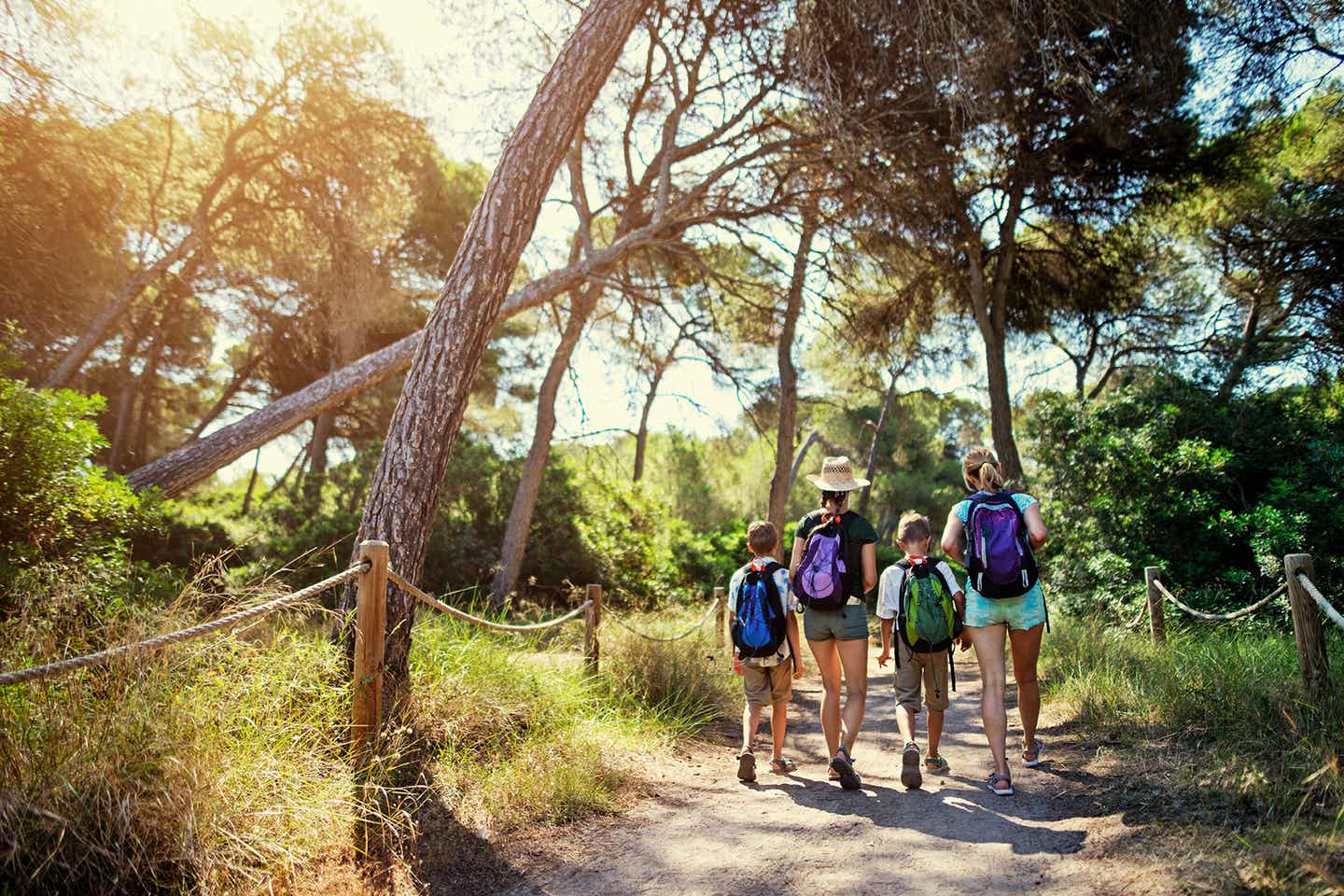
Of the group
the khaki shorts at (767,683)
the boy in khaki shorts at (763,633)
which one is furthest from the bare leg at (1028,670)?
the khaki shorts at (767,683)

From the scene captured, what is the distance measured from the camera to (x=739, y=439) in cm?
1196

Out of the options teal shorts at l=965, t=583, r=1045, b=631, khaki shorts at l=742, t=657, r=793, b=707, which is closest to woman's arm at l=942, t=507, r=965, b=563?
teal shorts at l=965, t=583, r=1045, b=631

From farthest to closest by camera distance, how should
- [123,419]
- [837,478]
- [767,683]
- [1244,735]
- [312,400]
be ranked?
1. [123,419]
2. [312,400]
3. [767,683]
4. [837,478]
5. [1244,735]

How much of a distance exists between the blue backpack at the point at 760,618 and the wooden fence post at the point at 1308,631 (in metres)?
2.51

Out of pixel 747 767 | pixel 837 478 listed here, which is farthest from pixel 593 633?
pixel 837 478

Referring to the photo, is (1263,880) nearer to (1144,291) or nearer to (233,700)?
(233,700)

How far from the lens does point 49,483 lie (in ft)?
16.6

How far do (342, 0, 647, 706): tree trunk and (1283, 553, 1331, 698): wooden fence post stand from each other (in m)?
4.52

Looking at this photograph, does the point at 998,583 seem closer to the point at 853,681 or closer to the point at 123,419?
the point at 853,681

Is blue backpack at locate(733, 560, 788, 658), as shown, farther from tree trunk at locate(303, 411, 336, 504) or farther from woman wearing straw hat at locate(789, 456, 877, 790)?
tree trunk at locate(303, 411, 336, 504)

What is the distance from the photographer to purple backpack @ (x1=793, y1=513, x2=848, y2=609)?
432cm

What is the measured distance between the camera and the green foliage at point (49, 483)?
15.8 feet

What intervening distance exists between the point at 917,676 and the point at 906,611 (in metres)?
0.37

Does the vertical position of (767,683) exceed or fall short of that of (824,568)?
it falls short
